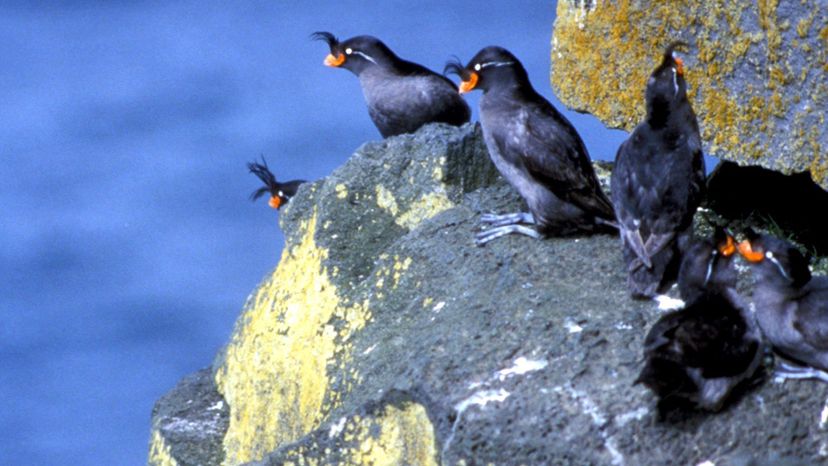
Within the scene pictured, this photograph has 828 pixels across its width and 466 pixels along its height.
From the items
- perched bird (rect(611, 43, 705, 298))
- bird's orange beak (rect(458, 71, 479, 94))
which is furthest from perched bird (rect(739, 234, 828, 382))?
bird's orange beak (rect(458, 71, 479, 94))

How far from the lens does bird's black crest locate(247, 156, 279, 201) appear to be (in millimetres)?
10422

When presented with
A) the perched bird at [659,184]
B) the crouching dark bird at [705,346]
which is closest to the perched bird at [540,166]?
the perched bird at [659,184]

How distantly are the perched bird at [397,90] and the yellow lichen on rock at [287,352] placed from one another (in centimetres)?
103

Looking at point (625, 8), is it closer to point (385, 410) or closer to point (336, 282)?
point (336, 282)

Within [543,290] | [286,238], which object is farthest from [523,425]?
[286,238]

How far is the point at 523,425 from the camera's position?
5887 mm

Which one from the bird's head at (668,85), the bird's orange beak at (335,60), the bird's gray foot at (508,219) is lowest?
the bird's gray foot at (508,219)

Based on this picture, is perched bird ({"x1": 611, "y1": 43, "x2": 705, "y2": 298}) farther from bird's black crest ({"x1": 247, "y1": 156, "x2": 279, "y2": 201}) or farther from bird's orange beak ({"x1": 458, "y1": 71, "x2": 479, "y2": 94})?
bird's black crest ({"x1": 247, "y1": 156, "x2": 279, "y2": 201})

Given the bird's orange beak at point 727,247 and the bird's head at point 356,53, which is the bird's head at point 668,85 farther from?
the bird's head at point 356,53

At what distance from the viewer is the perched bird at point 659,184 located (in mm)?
6543

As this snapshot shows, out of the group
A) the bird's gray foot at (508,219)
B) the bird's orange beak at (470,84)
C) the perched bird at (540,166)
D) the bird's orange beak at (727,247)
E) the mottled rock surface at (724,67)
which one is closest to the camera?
the bird's orange beak at (727,247)

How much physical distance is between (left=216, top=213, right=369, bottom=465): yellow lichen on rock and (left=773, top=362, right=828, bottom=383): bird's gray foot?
1.97m

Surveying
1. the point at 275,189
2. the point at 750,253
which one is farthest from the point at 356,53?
the point at 750,253

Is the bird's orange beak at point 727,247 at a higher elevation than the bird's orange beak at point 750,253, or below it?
higher
